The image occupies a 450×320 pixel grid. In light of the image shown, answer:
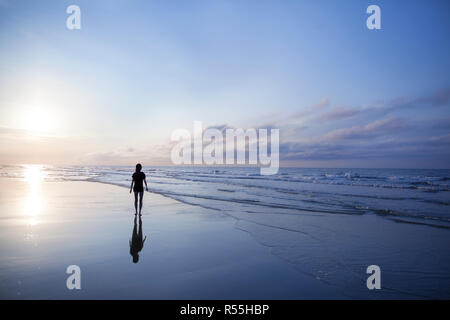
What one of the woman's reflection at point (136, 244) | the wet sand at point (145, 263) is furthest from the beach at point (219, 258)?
the woman's reflection at point (136, 244)

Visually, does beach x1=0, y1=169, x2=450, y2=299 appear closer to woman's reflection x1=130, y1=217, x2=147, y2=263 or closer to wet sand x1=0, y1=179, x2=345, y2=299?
wet sand x1=0, y1=179, x2=345, y2=299

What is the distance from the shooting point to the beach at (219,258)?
4.33m

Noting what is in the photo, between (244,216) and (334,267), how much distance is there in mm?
5980

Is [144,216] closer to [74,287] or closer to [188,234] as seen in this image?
[188,234]
